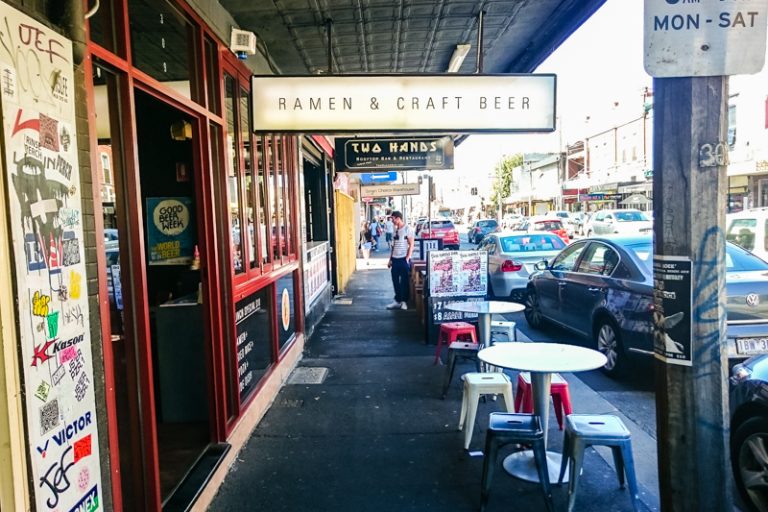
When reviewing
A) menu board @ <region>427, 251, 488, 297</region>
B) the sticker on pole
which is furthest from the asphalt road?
the sticker on pole

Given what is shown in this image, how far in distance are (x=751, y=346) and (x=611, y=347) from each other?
5.96ft

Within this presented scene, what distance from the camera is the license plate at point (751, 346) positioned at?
15.4ft

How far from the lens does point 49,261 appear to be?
206 centimetres

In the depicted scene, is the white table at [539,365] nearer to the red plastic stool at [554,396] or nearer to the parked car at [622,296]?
the red plastic stool at [554,396]

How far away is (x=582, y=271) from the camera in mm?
7395

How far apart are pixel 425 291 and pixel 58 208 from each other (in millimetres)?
6443

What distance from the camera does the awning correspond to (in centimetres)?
3466

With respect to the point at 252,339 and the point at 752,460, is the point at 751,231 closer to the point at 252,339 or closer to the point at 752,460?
the point at 752,460

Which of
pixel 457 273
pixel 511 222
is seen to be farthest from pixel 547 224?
pixel 457 273

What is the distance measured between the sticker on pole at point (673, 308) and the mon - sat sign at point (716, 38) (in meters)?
0.77

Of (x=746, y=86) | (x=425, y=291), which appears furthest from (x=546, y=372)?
(x=746, y=86)

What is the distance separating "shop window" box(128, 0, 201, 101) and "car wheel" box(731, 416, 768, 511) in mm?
4239

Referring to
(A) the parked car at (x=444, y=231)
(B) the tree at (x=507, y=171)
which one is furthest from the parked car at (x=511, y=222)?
(B) the tree at (x=507, y=171)

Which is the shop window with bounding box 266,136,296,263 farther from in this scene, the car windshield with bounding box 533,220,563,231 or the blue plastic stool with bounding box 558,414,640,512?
the car windshield with bounding box 533,220,563,231
